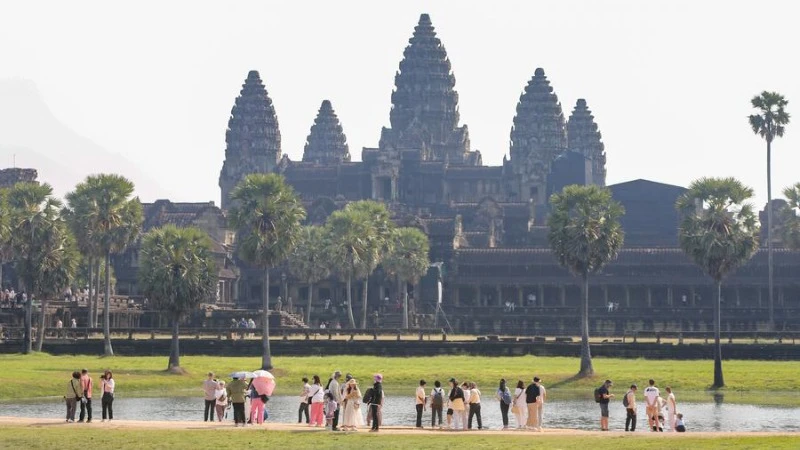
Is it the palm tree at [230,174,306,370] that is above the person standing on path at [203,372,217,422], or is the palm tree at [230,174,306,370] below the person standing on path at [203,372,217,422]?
above

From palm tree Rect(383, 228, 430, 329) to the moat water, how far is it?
67800 millimetres

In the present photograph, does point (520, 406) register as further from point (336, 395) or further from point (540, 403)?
point (336, 395)

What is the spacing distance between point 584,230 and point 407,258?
54.9m

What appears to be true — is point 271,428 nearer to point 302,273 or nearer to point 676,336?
point 676,336

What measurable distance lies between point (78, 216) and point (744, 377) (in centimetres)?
4557

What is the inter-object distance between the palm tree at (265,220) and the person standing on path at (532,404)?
43155 mm

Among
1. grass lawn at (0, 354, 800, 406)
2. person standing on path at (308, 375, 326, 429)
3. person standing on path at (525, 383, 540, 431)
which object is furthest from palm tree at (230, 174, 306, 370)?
person standing on path at (525, 383, 540, 431)

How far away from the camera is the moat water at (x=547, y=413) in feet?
235

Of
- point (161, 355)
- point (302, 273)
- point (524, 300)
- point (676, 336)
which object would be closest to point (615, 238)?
point (676, 336)

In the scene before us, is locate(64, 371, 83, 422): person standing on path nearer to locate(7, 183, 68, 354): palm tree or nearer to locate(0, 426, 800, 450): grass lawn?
locate(0, 426, 800, 450): grass lawn

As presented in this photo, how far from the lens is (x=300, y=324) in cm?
14725

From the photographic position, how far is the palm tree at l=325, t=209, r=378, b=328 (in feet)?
468

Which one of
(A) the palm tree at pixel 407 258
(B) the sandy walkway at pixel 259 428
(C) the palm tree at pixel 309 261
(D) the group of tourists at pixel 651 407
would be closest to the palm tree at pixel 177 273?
(B) the sandy walkway at pixel 259 428

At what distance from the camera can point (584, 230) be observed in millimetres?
101250
